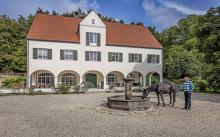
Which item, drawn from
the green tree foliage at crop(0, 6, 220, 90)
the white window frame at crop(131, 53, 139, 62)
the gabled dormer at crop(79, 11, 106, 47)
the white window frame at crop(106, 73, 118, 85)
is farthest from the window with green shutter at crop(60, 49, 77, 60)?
the green tree foliage at crop(0, 6, 220, 90)

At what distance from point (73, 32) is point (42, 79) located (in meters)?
7.20

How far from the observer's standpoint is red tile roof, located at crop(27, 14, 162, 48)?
31.2 m

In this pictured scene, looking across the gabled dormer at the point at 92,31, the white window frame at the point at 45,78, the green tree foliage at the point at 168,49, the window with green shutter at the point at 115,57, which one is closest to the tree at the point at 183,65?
the green tree foliage at the point at 168,49

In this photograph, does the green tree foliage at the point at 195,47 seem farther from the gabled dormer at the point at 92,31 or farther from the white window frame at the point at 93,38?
the white window frame at the point at 93,38

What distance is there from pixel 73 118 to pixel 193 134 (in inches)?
204

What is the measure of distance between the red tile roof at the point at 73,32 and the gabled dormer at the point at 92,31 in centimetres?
85

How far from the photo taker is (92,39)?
107 feet

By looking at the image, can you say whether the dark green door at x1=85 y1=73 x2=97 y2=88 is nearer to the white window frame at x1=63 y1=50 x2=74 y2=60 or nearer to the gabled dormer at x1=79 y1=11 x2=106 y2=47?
the white window frame at x1=63 y1=50 x2=74 y2=60

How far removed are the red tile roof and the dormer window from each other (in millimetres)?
1267

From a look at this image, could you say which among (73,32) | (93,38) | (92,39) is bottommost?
(92,39)

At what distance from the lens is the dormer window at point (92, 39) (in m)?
32.4

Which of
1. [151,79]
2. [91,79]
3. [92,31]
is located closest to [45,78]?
[91,79]

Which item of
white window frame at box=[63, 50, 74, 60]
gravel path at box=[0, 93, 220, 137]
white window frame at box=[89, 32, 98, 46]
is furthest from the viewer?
white window frame at box=[89, 32, 98, 46]

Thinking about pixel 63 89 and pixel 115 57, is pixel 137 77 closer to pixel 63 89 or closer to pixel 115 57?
pixel 115 57
